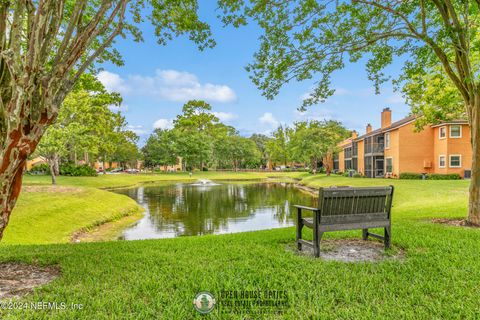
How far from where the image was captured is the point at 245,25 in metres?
8.12

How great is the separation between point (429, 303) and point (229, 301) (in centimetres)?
227

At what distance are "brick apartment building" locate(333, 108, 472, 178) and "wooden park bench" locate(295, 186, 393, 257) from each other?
89.8 ft

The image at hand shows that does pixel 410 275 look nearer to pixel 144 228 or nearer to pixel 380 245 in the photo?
pixel 380 245

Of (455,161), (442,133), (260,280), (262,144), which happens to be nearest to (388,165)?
(442,133)

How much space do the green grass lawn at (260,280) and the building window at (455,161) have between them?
27.1 m

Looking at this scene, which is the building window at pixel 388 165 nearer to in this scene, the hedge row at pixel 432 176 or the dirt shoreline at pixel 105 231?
the hedge row at pixel 432 176

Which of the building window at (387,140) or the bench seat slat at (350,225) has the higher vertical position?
the building window at (387,140)

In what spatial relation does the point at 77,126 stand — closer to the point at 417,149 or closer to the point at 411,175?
the point at 411,175

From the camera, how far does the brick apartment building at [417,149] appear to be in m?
28.0

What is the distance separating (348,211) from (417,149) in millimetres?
30625

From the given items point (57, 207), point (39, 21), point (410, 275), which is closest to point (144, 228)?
point (57, 207)

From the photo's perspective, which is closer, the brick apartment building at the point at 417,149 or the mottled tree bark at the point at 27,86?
the mottled tree bark at the point at 27,86

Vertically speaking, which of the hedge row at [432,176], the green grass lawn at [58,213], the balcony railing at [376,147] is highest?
the balcony railing at [376,147]

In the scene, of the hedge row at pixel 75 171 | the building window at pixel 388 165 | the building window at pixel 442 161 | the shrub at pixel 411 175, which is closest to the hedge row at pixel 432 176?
the shrub at pixel 411 175
